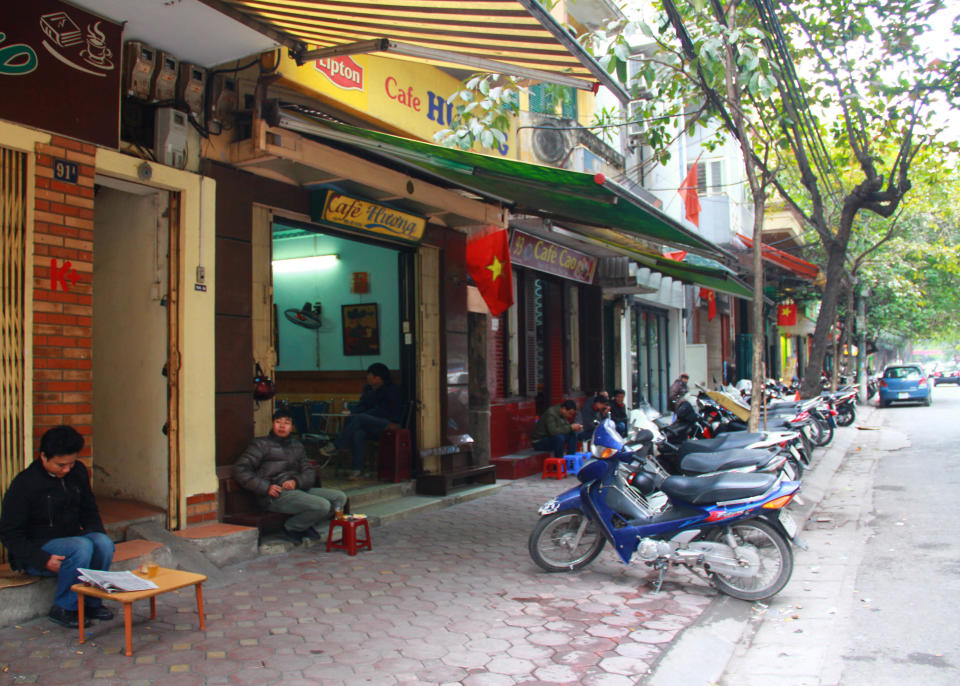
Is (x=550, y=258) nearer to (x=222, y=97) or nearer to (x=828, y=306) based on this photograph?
(x=828, y=306)

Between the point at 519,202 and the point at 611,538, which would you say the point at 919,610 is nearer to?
the point at 611,538

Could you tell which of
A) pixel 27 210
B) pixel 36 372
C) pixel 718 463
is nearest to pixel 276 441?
pixel 36 372

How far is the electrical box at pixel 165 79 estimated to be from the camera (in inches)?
222

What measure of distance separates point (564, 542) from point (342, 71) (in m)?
4.95

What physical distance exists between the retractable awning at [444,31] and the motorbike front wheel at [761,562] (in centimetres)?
334

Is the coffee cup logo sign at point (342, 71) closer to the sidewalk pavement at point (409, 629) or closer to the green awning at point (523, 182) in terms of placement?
the green awning at point (523, 182)

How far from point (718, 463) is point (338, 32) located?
4.58 m

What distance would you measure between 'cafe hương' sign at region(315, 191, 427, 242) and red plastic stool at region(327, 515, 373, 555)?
114 inches

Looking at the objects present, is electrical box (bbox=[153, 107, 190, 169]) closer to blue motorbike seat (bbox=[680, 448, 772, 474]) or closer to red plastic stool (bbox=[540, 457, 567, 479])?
blue motorbike seat (bbox=[680, 448, 772, 474])

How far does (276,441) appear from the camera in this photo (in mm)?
6312

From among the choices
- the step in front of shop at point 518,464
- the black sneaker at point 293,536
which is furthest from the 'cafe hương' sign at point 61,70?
the step in front of shop at point 518,464

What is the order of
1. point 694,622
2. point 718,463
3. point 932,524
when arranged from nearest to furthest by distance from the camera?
1. point 694,622
2. point 718,463
3. point 932,524

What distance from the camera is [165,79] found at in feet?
18.7

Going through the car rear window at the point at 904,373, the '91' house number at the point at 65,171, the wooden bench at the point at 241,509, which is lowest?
the wooden bench at the point at 241,509
